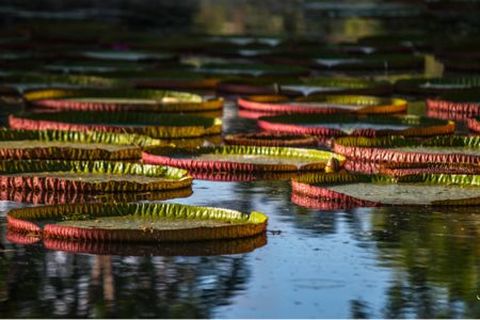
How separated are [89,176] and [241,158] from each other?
1434mm

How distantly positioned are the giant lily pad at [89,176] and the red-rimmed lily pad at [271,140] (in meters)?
1.76

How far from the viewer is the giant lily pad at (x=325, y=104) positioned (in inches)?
594

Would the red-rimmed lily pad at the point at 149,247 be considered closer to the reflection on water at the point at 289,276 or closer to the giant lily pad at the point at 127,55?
the reflection on water at the point at 289,276

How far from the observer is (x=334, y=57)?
894 inches

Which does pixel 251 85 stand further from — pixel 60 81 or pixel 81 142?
pixel 81 142

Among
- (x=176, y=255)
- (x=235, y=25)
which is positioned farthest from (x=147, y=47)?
(x=176, y=255)

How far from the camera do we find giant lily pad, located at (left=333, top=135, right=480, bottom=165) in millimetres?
11391

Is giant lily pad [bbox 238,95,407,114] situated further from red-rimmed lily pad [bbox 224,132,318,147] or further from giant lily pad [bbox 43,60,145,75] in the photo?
giant lily pad [bbox 43,60,145,75]

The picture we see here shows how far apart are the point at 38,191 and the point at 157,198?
2.49 feet

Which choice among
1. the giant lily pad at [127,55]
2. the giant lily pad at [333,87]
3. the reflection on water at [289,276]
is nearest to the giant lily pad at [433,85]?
the giant lily pad at [333,87]

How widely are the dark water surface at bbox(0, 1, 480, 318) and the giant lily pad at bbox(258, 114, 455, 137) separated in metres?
3.17

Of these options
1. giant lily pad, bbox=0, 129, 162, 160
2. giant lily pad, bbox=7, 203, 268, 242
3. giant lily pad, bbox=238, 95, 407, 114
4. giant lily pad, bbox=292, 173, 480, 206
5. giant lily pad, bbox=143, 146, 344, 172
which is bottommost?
giant lily pad, bbox=7, 203, 268, 242

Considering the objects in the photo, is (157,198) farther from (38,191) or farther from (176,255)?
(176,255)

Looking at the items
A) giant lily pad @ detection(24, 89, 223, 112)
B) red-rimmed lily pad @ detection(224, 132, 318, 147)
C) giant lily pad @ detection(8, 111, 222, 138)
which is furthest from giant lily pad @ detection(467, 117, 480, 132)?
giant lily pad @ detection(24, 89, 223, 112)
